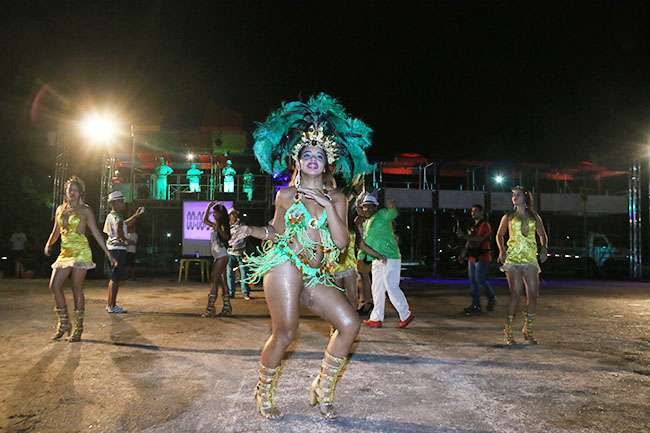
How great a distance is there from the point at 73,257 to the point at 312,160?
12.6ft

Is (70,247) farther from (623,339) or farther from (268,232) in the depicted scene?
(623,339)

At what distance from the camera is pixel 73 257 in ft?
17.9

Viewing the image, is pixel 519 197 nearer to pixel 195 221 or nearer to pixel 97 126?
pixel 195 221

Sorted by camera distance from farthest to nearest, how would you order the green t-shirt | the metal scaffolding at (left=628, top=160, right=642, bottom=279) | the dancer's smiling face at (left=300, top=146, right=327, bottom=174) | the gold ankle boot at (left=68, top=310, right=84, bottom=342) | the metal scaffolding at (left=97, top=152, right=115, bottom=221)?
the metal scaffolding at (left=628, top=160, right=642, bottom=279), the metal scaffolding at (left=97, top=152, right=115, bottom=221), the green t-shirt, the gold ankle boot at (left=68, top=310, right=84, bottom=342), the dancer's smiling face at (left=300, top=146, right=327, bottom=174)

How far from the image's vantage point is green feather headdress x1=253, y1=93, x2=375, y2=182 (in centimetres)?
336

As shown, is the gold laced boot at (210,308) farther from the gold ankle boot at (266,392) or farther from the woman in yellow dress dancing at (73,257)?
the gold ankle boot at (266,392)

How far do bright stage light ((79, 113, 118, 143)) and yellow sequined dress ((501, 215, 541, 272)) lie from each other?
12563mm

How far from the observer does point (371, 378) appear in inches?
157

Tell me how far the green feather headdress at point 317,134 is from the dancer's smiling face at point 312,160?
70 mm

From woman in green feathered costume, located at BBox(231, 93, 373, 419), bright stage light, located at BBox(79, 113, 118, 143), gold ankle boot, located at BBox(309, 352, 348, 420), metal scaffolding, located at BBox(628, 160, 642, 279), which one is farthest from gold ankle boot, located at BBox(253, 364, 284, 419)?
metal scaffolding, located at BBox(628, 160, 642, 279)

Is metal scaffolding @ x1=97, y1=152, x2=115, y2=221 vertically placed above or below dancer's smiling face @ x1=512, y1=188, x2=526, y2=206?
above

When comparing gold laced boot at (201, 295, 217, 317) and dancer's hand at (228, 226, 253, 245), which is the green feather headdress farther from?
gold laced boot at (201, 295, 217, 317)

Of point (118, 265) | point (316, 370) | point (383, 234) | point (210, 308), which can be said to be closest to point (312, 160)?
point (316, 370)

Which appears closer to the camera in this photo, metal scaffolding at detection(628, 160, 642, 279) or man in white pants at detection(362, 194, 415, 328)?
man in white pants at detection(362, 194, 415, 328)
